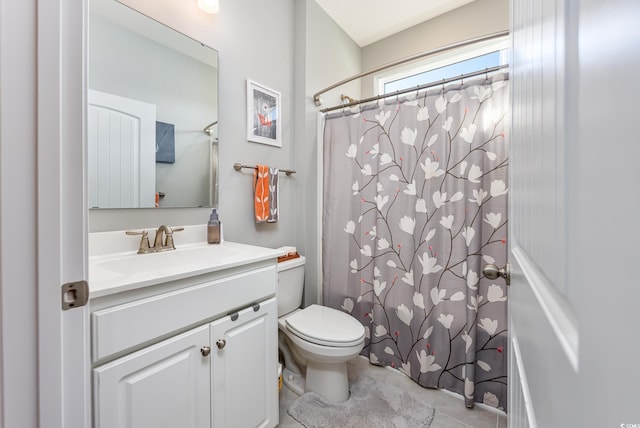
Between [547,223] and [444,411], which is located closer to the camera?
[547,223]

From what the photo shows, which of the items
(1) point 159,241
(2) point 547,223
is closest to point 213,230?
(1) point 159,241

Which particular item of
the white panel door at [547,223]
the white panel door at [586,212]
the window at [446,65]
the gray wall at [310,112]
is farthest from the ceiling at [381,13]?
the white panel door at [586,212]

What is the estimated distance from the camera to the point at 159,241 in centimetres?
124

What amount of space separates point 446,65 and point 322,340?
7.76 ft

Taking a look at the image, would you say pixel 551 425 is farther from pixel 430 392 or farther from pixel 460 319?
pixel 430 392

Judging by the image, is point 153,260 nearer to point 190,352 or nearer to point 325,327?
point 190,352

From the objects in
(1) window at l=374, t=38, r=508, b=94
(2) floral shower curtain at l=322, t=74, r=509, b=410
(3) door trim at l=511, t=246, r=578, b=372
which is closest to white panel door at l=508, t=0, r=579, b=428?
(3) door trim at l=511, t=246, r=578, b=372

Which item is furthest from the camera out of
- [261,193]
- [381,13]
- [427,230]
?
[381,13]

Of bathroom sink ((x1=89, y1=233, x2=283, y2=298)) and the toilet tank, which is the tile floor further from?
bathroom sink ((x1=89, y1=233, x2=283, y2=298))

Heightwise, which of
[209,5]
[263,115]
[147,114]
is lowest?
[147,114]

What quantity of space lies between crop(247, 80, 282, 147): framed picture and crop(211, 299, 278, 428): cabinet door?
1.09 metres

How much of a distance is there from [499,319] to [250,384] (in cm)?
126

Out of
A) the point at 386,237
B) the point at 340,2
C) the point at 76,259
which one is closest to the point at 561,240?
the point at 76,259

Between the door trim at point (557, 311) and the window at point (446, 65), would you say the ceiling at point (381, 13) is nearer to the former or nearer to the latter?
the window at point (446, 65)
